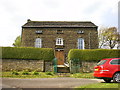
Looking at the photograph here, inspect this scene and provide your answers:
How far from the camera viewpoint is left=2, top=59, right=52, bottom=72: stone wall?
1916 centimetres

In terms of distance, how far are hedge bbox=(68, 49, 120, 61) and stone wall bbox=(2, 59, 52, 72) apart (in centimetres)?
364

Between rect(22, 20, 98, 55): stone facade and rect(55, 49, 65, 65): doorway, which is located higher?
rect(22, 20, 98, 55): stone facade

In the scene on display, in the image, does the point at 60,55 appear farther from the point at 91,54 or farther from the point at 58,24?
the point at 91,54

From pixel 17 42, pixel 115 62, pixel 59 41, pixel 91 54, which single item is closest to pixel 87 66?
pixel 91 54

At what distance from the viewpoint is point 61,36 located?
94.9 ft

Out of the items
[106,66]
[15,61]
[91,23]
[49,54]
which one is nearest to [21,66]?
[15,61]

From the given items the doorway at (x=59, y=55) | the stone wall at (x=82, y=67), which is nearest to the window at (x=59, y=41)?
the doorway at (x=59, y=55)

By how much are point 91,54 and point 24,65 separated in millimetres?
9057

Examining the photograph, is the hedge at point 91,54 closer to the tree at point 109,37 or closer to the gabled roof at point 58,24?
the gabled roof at point 58,24

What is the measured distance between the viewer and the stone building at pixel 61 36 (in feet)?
93.8

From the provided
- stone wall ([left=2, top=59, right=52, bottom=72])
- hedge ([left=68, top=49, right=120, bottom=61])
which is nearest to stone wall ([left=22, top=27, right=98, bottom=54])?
hedge ([left=68, top=49, right=120, bottom=61])

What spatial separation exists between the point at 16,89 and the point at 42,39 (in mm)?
21659

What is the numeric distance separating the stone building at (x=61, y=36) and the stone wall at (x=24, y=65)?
29.6 ft

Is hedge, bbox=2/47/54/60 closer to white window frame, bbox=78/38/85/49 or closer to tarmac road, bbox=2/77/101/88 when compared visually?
tarmac road, bbox=2/77/101/88
